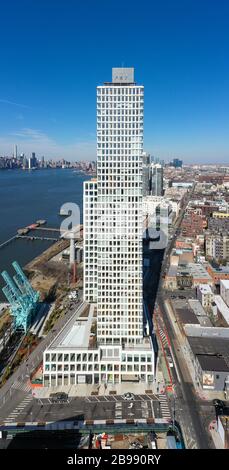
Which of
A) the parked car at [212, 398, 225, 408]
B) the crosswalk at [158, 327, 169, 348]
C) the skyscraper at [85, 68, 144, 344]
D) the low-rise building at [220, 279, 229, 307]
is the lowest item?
the parked car at [212, 398, 225, 408]

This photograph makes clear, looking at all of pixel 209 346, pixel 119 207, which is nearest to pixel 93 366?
pixel 209 346

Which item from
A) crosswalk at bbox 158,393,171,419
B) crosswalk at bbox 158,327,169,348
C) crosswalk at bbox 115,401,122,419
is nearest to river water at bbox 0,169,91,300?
crosswalk at bbox 158,327,169,348

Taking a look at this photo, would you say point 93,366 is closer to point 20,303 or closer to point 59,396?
point 59,396

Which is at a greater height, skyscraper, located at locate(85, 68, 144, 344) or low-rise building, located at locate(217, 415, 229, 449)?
skyscraper, located at locate(85, 68, 144, 344)

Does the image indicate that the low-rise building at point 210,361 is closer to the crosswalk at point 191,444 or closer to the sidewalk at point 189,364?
the sidewalk at point 189,364

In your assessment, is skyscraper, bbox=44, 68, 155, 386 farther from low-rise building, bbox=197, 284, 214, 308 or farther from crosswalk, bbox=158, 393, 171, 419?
low-rise building, bbox=197, 284, 214, 308

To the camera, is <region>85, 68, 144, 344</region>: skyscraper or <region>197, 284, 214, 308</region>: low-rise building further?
<region>197, 284, 214, 308</region>: low-rise building
